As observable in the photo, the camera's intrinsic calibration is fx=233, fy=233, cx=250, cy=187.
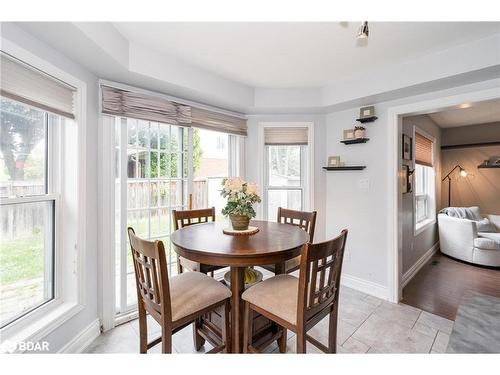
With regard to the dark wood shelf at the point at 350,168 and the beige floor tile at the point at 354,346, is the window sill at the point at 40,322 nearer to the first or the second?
the beige floor tile at the point at 354,346

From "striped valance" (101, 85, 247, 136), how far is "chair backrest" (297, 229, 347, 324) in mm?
1943

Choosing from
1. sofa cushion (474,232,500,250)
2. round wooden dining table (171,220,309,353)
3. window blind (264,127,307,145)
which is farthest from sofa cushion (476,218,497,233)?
round wooden dining table (171,220,309,353)

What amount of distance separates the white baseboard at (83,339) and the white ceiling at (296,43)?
7.69 ft

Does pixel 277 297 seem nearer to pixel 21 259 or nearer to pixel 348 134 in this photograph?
pixel 21 259

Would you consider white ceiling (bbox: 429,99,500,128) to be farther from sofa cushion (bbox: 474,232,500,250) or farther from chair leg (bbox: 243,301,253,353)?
chair leg (bbox: 243,301,253,353)

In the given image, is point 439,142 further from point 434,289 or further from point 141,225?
point 141,225

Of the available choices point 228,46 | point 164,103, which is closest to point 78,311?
point 164,103

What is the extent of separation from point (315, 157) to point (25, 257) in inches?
118

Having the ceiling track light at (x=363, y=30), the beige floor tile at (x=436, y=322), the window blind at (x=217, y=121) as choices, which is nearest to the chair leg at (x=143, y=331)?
the window blind at (x=217, y=121)

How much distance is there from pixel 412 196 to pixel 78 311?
4039 millimetres

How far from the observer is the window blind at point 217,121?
2.69 metres

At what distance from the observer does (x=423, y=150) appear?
3.92 m

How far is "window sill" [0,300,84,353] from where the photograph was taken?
4.61 ft

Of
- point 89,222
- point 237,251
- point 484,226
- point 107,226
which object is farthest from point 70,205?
point 484,226
